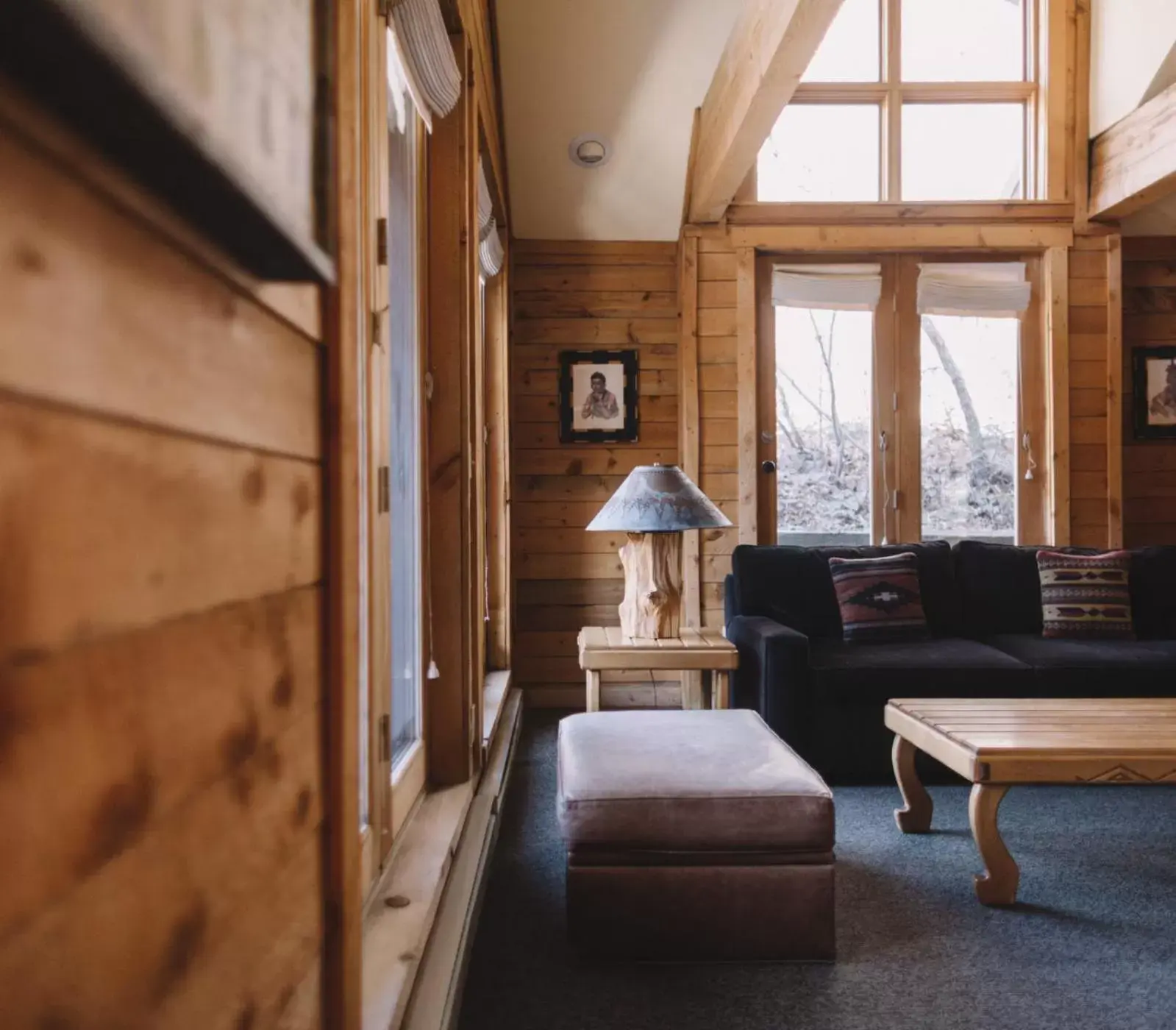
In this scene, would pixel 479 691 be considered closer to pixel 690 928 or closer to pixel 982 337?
pixel 690 928

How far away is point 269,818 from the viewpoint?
76 cm

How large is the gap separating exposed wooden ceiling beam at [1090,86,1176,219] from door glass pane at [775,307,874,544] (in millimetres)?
1239

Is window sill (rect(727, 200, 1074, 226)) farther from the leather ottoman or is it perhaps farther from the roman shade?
the leather ottoman

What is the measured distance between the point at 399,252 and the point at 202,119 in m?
1.64

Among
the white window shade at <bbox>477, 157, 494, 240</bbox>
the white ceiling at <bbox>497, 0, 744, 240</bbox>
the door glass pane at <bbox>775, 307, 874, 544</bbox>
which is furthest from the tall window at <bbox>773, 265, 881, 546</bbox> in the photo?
the white window shade at <bbox>477, 157, 494, 240</bbox>

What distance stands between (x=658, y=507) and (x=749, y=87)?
1463 mm

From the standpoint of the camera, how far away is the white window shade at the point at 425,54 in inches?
71.7

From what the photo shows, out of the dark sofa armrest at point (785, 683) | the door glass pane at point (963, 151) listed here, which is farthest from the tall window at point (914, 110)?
the dark sofa armrest at point (785, 683)

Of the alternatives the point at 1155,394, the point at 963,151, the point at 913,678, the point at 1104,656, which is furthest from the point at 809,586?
the point at 963,151

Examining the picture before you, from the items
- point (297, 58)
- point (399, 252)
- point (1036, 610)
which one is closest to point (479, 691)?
point (399, 252)

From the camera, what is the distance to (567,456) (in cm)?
448

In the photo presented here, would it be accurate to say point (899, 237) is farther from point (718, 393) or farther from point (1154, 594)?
point (1154, 594)

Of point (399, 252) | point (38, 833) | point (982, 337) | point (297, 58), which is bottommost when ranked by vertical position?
point (38, 833)

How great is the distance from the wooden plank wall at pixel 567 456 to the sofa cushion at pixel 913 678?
1.44 m
